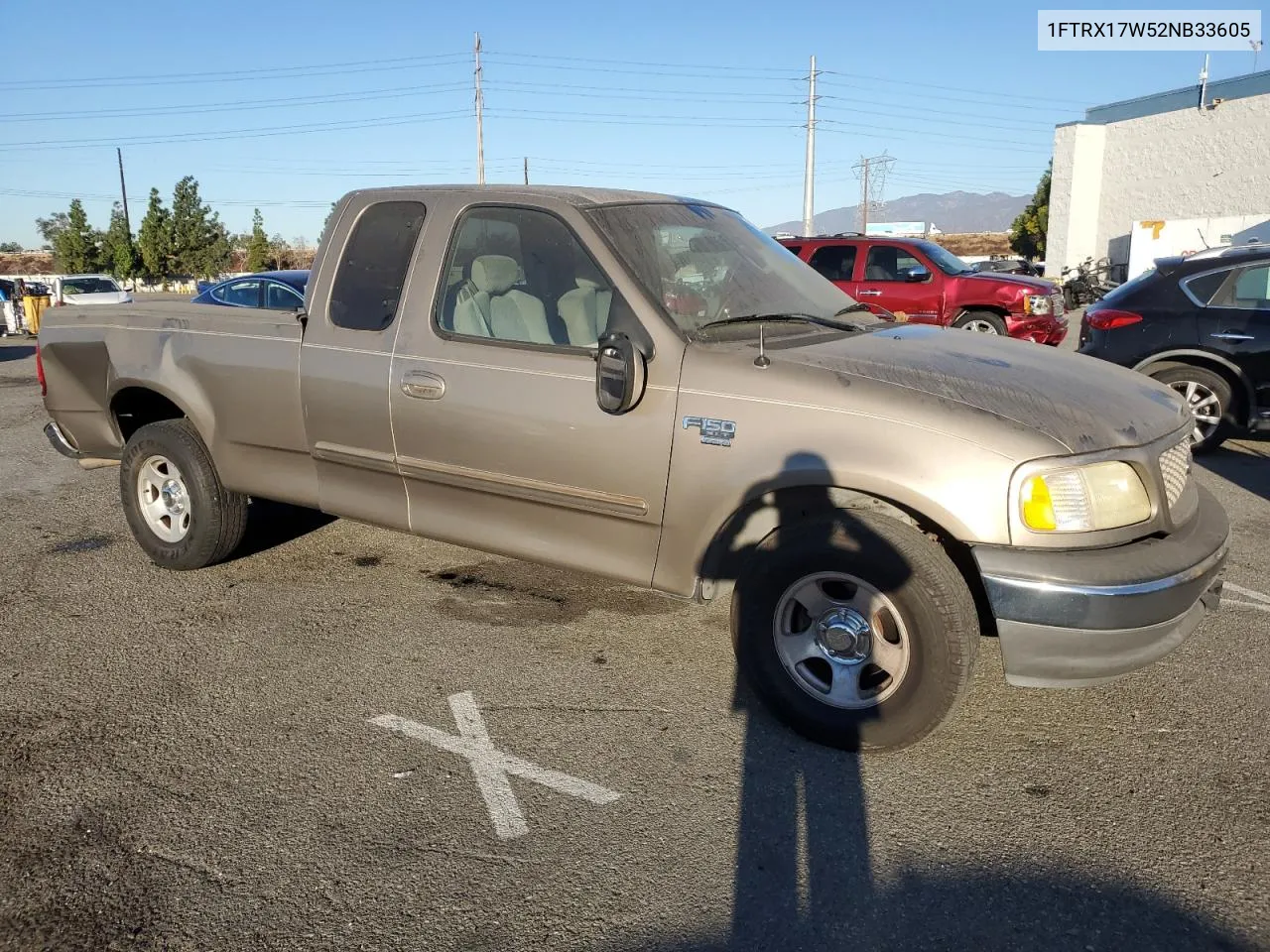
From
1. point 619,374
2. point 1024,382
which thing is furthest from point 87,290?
point 1024,382

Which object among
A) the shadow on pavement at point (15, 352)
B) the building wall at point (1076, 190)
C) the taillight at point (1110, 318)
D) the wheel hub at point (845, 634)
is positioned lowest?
the shadow on pavement at point (15, 352)

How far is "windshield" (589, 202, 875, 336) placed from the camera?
3771 millimetres

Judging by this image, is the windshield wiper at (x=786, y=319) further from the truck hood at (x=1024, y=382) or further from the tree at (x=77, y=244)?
the tree at (x=77, y=244)

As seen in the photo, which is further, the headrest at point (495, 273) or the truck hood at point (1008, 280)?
the truck hood at point (1008, 280)

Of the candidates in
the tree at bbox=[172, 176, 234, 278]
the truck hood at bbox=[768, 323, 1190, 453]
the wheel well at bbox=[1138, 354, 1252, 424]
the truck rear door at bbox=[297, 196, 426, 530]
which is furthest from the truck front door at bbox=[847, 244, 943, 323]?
the tree at bbox=[172, 176, 234, 278]

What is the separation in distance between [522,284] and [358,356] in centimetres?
80

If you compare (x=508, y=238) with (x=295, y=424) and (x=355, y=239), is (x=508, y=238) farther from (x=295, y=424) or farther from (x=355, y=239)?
(x=295, y=424)

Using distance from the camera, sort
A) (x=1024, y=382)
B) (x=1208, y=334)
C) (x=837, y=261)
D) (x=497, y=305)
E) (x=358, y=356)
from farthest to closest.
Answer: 1. (x=837, y=261)
2. (x=1208, y=334)
3. (x=358, y=356)
4. (x=497, y=305)
5. (x=1024, y=382)

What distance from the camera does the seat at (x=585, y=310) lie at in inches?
147

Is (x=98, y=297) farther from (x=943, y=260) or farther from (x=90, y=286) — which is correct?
(x=943, y=260)

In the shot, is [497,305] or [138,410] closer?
[497,305]

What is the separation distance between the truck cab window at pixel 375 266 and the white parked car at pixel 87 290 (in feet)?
78.5

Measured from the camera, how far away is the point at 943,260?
1331 cm

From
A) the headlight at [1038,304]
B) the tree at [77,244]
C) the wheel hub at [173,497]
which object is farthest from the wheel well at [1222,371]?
the tree at [77,244]
